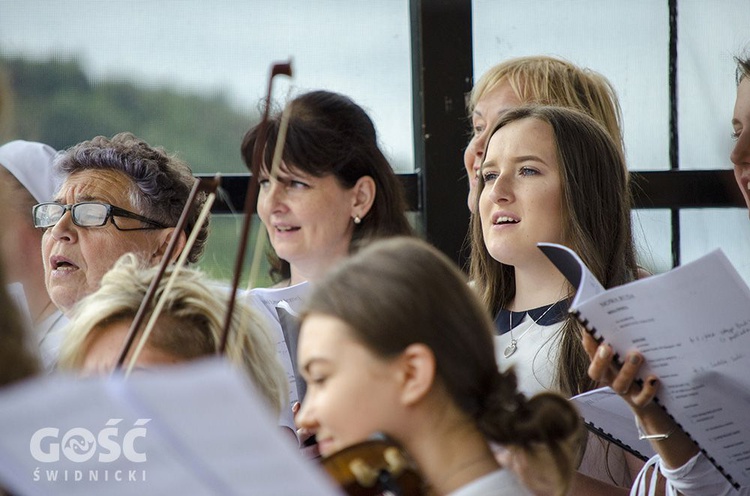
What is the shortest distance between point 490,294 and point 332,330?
3.57 ft

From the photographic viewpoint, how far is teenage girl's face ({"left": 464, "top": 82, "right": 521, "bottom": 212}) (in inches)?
98.3

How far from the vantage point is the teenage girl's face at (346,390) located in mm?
1191

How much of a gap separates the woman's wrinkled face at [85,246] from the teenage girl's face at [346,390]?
111cm

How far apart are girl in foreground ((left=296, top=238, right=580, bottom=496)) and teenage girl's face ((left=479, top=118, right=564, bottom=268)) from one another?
837 millimetres

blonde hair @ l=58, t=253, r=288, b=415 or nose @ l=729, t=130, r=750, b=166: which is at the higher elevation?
nose @ l=729, t=130, r=750, b=166

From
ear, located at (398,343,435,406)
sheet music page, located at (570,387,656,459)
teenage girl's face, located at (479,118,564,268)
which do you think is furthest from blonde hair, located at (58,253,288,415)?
teenage girl's face, located at (479,118,564,268)

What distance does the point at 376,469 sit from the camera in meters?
1.20

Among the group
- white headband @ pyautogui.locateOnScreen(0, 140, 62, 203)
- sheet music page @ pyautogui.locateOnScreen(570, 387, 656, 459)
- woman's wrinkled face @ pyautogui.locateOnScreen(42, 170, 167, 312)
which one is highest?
white headband @ pyautogui.locateOnScreen(0, 140, 62, 203)

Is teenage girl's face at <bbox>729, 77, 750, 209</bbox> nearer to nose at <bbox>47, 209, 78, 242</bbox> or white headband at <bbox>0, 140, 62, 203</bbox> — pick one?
nose at <bbox>47, 209, 78, 242</bbox>

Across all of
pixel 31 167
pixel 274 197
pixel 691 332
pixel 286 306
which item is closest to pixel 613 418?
pixel 691 332

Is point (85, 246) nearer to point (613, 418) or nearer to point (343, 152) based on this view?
point (343, 152)

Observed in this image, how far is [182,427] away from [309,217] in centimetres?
160

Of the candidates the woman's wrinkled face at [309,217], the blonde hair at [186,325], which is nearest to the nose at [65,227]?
the woman's wrinkled face at [309,217]

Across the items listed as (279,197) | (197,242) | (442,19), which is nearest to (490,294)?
(279,197)
